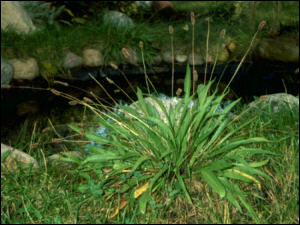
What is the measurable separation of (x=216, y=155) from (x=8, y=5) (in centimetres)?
540

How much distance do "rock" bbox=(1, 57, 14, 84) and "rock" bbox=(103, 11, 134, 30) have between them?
1.90 metres

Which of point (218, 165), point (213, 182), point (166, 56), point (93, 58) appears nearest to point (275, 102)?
point (218, 165)

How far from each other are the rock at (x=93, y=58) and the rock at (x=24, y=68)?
3.04 ft

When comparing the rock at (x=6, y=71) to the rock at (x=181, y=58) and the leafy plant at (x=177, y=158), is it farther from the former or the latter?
the leafy plant at (x=177, y=158)

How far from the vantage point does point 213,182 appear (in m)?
2.09

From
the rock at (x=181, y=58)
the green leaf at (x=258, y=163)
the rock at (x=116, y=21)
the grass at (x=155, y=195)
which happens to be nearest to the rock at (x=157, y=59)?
the rock at (x=181, y=58)

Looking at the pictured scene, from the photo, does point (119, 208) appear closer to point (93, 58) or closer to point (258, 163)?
point (258, 163)

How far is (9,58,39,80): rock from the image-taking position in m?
5.96

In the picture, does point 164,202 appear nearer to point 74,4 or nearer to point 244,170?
point 244,170

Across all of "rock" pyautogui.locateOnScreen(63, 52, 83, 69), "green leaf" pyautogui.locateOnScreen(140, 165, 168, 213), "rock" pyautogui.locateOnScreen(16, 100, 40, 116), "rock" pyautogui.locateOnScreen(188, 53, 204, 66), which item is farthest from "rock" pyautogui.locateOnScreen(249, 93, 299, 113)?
"rock" pyautogui.locateOnScreen(63, 52, 83, 69)

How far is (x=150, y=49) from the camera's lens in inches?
269

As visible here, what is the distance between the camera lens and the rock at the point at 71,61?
6.37 metres

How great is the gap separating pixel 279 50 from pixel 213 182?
5.57 m

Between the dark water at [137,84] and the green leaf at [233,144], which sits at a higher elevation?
the green leaf at [233,144]
